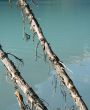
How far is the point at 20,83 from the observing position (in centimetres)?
387

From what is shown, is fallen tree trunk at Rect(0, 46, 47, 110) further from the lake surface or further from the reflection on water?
the reflection on water

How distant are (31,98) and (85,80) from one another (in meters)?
16.2

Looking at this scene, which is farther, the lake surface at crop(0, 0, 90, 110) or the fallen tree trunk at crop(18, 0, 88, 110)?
the lake surface at crop(0, 0, 90, 110)

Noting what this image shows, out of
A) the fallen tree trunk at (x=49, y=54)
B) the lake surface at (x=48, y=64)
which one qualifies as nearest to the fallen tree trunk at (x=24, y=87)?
the lake surface at (x=48, y=64)

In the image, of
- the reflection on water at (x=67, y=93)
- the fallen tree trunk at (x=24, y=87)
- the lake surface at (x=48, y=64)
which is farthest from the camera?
the lake surface at (x=48, y=64)

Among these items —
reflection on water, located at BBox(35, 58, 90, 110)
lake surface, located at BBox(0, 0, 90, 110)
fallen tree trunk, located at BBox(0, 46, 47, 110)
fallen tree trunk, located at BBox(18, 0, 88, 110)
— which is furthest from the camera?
lake surface, located at BBox(0, 0, 90, 110)

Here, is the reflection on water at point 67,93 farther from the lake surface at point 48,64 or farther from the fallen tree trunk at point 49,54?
the fallen tree trunk at point 49,54

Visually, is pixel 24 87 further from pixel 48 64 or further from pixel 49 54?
pixel 48 64

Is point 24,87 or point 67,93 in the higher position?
point 24,87

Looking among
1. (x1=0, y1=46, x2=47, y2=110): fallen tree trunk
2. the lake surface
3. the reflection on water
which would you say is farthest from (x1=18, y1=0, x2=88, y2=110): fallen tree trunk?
the reflection on water

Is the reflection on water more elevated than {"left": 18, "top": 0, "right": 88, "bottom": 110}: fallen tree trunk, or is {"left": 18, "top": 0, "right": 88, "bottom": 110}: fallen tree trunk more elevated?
{"left": 18, "top": 0, "right": 88, "bottom": 110}: fallen tree trunk

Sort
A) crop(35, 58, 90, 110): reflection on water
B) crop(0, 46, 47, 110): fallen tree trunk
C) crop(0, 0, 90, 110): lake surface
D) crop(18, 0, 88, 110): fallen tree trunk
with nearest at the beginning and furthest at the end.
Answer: crop(0, 46, 47, 110): fallen tree trunk
crop(18, 0, 88, 110): fallen tree trunk
crop(35, 58, 90, 110): reflection on water
crop(0, 0, 90, 110): lake surface

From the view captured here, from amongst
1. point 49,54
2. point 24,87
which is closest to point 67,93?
point 49,54

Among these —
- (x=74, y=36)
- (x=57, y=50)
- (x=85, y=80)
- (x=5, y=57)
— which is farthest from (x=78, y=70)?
(x=5, y=57)
